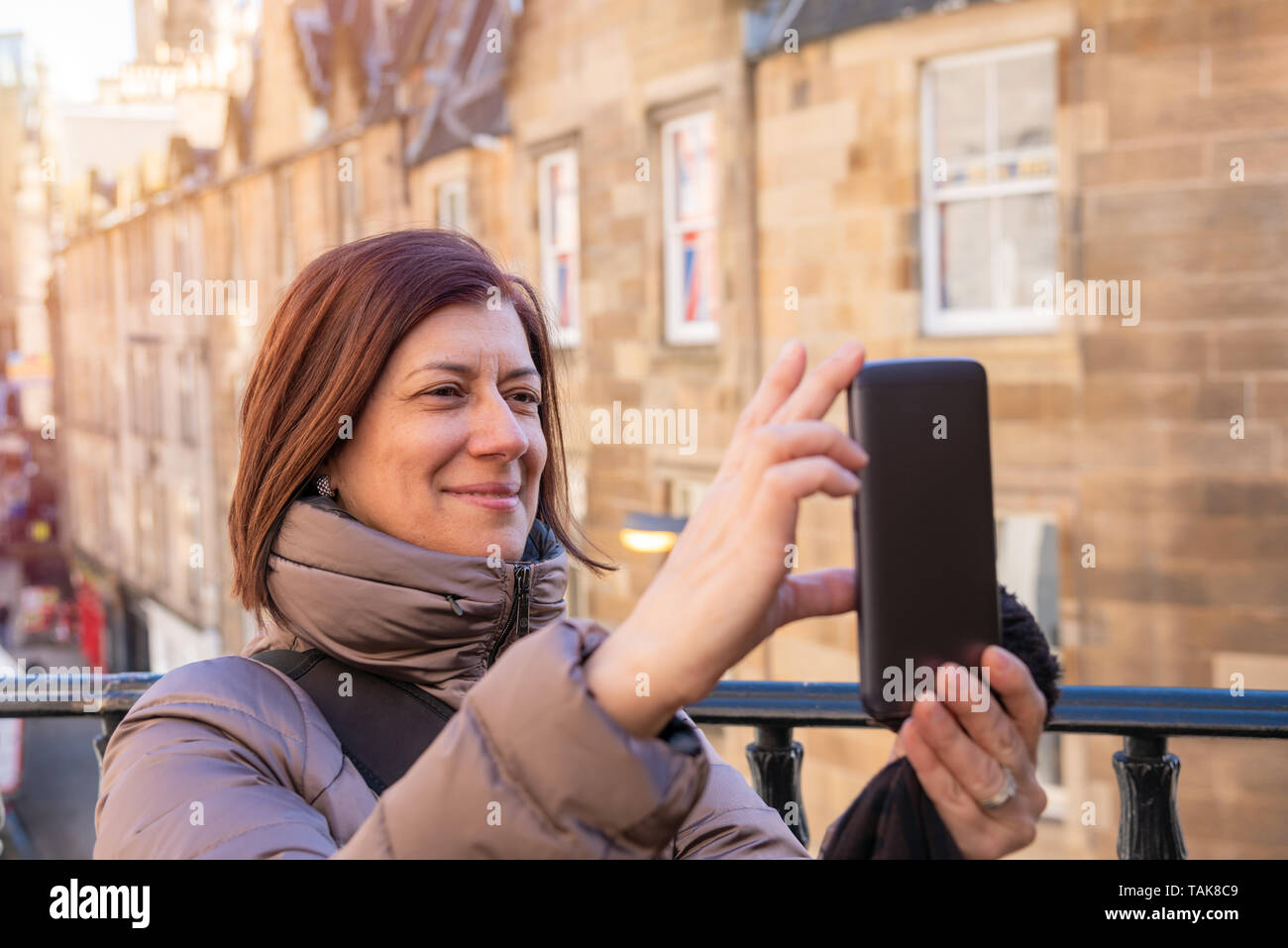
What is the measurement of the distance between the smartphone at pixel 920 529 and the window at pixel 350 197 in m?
11.6

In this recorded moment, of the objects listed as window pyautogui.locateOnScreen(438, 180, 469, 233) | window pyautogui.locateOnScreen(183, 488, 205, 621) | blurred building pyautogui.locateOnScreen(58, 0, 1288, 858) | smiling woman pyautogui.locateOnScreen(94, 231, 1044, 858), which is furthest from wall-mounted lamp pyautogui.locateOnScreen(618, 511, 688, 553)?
window pyautogui.locateOnScreen(183, 488, 205, 621)

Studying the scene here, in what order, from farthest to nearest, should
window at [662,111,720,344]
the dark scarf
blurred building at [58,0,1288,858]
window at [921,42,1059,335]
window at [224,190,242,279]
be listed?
window at [224,190,242,279] < window at [662,111,720,344] < window at [921,42,1059,335] < blurred building at [58,0,1288,858] < the dark scarf

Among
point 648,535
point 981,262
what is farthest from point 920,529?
point 981,262

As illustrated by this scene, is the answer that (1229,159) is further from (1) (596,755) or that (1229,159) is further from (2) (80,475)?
(2) (80,475)

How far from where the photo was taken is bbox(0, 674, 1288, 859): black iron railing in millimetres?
1545

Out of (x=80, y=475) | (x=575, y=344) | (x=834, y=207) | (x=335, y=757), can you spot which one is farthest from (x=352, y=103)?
(x=80, y=475)

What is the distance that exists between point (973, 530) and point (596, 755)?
29 centimetres

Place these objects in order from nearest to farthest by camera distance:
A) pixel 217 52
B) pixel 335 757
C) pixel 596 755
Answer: pixel 596 755, pixel 335 757, pixel 217 52

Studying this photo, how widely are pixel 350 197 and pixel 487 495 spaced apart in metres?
11.9

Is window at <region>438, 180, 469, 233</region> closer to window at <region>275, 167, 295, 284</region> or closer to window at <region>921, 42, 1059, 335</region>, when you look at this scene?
window at <region>275, 167, 295, 284</region>

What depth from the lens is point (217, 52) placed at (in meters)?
19.1

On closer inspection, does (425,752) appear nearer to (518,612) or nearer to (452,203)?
(518,612)

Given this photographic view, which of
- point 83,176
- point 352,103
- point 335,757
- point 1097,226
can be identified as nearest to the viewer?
point 335,757

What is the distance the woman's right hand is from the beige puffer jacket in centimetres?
5
